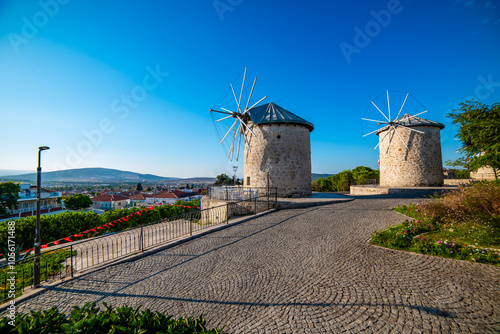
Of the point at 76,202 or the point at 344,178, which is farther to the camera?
the point at 344,178

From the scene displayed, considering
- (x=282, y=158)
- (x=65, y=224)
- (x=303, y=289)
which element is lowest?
(x=65, y=224)

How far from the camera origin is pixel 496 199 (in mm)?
7363

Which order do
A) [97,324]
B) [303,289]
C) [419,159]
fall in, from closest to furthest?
[97,324] < [303,289] < [419,159]

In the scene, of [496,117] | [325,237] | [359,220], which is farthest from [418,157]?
[325,237]

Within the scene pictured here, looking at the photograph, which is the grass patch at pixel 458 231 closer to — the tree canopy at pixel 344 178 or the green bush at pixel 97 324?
the green bush at pixel 97 324

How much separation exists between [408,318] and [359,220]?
23.6ft

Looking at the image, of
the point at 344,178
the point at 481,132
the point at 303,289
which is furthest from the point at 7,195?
the point at 344,178

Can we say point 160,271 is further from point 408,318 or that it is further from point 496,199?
point 496,199

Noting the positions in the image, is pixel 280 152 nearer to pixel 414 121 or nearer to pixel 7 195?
pixel 414 121

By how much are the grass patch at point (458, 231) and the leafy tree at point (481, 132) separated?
4.42 meters

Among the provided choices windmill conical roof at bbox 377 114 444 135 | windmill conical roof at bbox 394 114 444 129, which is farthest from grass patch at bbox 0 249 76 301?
windmill conical roof at bbox 394 114 444 129

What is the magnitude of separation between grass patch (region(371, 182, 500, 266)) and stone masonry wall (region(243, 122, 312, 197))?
10522 millimetres

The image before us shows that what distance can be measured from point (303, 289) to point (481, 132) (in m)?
13.1

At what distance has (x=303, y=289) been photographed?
4.50m
